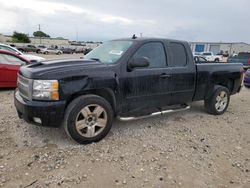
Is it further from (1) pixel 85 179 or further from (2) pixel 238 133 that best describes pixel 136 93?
(2) pixel 238 133

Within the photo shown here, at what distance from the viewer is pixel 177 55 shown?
475 centimetres

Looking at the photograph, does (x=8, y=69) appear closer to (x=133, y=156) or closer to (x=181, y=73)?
(x=181, y=73)

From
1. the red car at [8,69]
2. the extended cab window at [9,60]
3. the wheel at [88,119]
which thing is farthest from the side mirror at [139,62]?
the extended cab window at [9,60]

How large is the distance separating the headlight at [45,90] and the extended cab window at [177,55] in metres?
2.46

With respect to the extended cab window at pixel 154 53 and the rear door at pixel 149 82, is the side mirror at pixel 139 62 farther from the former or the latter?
the extended cab window at pixel 154 53

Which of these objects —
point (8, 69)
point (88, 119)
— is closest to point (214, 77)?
point (88, 119)

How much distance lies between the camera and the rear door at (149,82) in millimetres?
4027

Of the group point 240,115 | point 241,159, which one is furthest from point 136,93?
point 240,115

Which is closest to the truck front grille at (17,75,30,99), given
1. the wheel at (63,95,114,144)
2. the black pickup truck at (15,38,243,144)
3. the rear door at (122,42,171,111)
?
the black pickup truck at (15,38,243,144)

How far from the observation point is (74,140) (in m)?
A: 3.62

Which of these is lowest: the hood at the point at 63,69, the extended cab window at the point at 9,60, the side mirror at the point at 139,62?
the extended cab window at the point at 9,60

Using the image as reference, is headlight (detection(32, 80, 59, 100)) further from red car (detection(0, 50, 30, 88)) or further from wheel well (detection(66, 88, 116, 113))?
red car (detection(0, 50, 30, 88))

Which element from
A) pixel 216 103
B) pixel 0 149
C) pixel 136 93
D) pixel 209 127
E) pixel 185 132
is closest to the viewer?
pixel 0 149

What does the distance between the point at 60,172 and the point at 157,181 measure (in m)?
1.27
